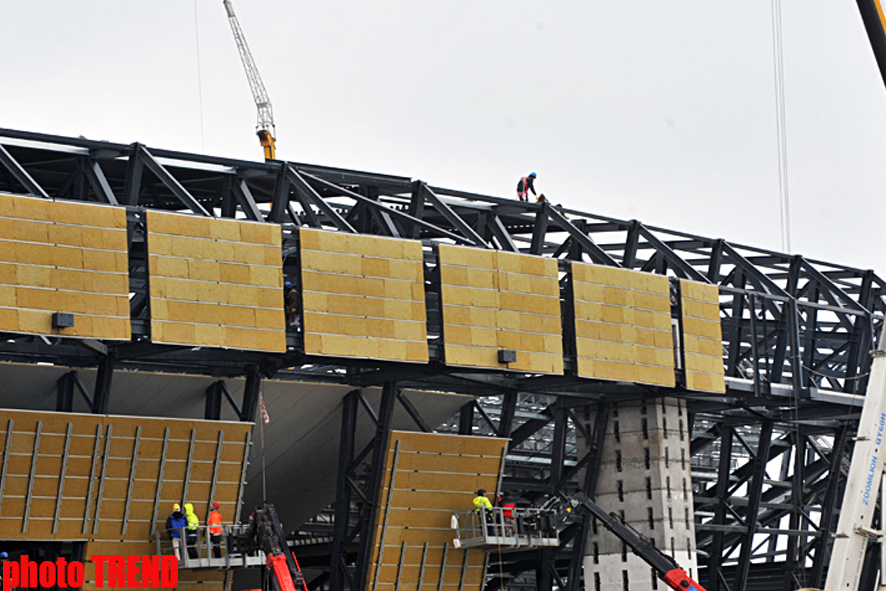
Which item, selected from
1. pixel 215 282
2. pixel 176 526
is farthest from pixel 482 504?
pixel 215 282

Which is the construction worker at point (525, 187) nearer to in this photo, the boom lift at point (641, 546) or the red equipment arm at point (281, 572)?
the boom lift at point (641, 546)

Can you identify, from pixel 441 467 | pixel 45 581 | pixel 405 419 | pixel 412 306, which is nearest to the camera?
pixel 45 581

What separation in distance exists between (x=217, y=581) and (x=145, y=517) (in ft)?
10.3

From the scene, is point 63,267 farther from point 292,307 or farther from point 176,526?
point 176,526

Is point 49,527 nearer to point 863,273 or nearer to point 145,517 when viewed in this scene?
point 145,517

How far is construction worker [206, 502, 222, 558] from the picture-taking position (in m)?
39.8

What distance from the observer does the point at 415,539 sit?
146ft

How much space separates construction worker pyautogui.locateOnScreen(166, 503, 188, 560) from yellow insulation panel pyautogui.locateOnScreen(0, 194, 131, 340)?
20.7 ft

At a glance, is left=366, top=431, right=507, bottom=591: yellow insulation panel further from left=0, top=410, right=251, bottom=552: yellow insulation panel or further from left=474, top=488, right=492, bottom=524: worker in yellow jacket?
left=0, top=410, right=251, bottom=552: yellow insulation panel

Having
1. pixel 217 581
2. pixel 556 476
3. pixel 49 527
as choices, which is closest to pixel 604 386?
pixel 556 476

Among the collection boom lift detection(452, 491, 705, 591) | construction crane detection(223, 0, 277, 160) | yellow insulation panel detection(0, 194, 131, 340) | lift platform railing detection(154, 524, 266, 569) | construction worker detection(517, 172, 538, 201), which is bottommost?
lift platform railing detection(154, 524, 266, 569)

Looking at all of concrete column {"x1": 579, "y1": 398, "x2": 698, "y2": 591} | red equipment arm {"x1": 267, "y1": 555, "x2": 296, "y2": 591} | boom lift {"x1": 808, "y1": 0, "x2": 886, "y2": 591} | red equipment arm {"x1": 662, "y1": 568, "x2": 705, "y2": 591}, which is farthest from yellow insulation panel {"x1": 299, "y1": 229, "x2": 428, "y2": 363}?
boom lift {"x1": 808, "y1": 0, "x2": 886, "y2": 591}

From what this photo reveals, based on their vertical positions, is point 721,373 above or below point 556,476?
above

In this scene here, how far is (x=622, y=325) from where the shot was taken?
47312mm
